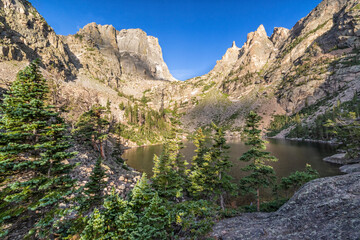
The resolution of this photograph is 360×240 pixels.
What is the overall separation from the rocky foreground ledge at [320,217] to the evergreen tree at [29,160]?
11.4m

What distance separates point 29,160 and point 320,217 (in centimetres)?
1884

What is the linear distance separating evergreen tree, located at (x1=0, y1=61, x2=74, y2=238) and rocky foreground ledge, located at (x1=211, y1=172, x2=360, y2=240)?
11408mm

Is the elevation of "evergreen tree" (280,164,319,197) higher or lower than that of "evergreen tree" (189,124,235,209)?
lower

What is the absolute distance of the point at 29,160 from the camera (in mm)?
8562

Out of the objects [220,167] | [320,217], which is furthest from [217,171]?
[320,217]

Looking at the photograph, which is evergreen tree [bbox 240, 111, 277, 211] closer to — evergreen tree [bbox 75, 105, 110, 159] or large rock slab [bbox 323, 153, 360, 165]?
evergreen tree [bbox 75, 105, 110, 159]

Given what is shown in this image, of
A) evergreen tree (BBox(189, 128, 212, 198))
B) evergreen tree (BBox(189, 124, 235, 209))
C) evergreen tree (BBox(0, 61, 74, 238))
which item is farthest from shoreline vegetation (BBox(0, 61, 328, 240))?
evergreen tree (BBox(189, 128, 212, 198))

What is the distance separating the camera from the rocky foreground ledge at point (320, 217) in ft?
24.2

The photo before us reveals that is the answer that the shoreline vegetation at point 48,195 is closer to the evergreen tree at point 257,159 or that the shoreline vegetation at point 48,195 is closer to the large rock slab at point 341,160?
the evergreen tree at point 257,159

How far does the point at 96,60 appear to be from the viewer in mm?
156750

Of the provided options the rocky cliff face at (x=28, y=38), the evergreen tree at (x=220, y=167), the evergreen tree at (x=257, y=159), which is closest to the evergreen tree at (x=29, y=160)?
the evergreen tree at (x=220, y=167)

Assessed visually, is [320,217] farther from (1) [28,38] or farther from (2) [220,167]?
(1) [28,38]

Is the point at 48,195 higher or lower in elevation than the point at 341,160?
higher

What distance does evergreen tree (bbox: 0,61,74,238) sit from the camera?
7633 mm
